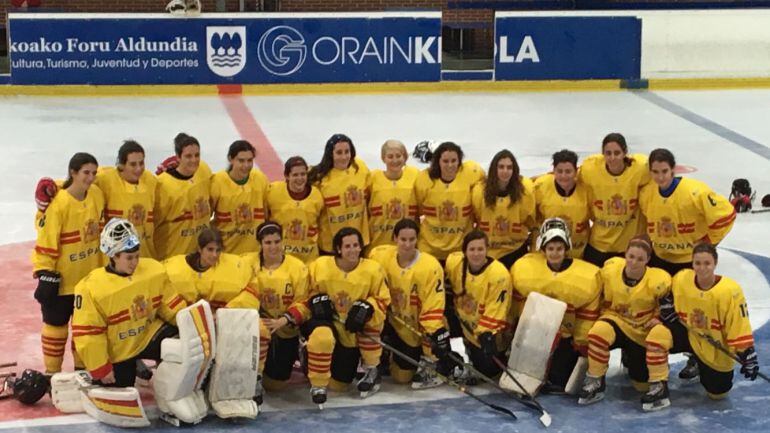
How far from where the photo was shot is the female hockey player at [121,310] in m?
6.54

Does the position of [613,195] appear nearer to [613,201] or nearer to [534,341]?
[613,201]

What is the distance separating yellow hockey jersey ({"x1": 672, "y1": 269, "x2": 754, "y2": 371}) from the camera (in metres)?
6.81

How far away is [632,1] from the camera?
2311 cm

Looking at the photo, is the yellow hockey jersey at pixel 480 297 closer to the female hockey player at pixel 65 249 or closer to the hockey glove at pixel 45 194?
the female hockey player at pixel 65 249

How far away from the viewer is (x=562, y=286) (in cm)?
711

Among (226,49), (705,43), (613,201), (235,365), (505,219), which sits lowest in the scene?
(235,365)

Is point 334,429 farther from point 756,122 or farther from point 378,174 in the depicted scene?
point 756,122

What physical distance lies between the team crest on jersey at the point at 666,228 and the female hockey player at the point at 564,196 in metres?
0.43

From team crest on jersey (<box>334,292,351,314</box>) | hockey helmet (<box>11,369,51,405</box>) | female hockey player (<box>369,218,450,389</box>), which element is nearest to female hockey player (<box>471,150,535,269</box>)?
female hockey player (<box>369,218,450,389</box>)

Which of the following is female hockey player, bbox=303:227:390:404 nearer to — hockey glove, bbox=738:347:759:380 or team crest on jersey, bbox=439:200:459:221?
team crest on jersey, bbox=439:200:459:221

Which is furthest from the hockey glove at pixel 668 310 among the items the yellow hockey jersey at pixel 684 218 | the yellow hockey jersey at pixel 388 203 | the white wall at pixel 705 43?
the white wall at pixel 705 43

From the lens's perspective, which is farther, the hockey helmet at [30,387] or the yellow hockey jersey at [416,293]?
the yellow hockey jersey at [416,293]

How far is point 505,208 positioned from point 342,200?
3.16 feet

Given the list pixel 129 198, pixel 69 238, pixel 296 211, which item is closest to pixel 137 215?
pixel 129 198
